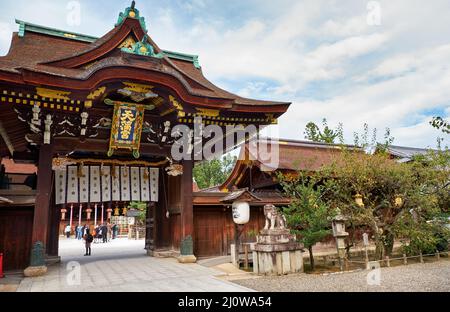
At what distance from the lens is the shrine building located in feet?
28.3

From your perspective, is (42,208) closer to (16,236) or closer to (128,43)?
(16,236)

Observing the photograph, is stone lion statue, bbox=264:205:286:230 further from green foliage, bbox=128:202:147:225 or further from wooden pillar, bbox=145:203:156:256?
green foliage, bbox=128:202:147:225

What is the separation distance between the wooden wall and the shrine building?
53mm

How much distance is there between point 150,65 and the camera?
945 cm

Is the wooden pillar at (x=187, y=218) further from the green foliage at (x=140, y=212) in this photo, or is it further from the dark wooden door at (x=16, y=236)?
the green foliage at (x=140, y=212)

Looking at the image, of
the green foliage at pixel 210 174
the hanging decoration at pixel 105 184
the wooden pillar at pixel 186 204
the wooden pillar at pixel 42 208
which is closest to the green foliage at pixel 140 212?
the green foliage at pixel 210 174

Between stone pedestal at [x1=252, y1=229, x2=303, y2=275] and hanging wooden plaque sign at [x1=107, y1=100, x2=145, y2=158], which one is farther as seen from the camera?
hanging wooden plaque sign at [x1=107, y1=100, x2=145, y2=158]

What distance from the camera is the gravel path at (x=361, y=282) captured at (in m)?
6.37

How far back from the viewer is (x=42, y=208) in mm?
8992

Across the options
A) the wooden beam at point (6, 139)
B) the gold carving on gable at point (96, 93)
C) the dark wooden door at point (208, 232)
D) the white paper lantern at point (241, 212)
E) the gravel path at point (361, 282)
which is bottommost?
the gravel path at point (361, 282)

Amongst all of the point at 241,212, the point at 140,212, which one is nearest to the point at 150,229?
the point at 241,212

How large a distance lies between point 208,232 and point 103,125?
5.36m

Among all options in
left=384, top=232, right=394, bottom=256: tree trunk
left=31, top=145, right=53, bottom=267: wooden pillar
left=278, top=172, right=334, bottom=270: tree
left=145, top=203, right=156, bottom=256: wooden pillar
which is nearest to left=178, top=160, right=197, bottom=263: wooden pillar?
left=145, top=203, right=156, bottom=256: wooden pillar
